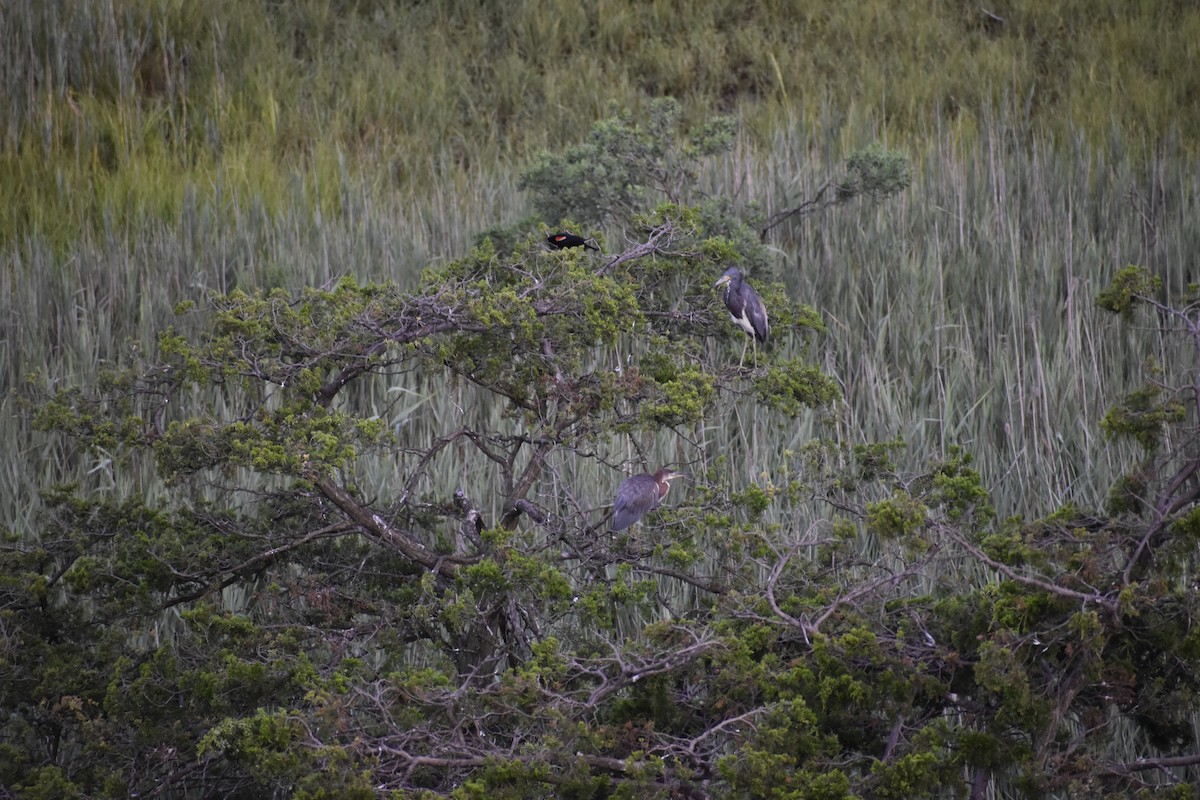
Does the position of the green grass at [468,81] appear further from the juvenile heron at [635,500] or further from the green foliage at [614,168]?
the juvenile heron at [635,500]

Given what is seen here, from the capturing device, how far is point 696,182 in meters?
4.98

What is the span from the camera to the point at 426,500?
9.09 feet

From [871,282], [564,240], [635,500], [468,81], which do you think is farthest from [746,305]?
[468,81]

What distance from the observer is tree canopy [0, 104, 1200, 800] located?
189 centimetres

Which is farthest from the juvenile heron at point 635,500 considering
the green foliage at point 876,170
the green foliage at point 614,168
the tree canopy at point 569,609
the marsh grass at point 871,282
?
the green foliage at point 876,170

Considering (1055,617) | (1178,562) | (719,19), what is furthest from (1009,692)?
(719,19)

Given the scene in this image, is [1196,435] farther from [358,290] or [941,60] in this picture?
[941,60]

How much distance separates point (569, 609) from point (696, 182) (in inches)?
116

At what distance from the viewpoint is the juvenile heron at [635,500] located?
281cm

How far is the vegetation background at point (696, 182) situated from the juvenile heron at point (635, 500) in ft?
0.30

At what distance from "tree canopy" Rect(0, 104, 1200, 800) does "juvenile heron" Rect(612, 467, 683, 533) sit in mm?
209

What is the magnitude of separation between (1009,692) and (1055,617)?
0.20 meters

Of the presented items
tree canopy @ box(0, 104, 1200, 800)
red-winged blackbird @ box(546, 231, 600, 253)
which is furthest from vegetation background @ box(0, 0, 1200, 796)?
red-winged blackbird @ box(546, 231, 600, 253)

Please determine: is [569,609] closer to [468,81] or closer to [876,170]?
[876,170]
